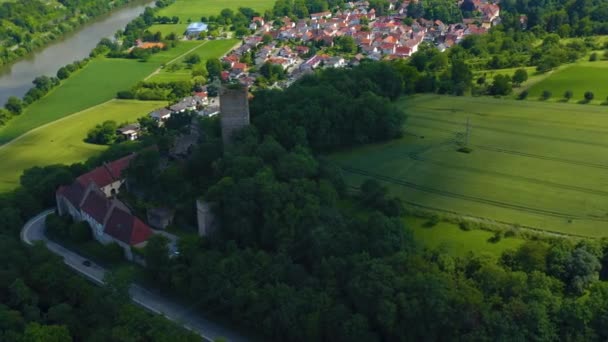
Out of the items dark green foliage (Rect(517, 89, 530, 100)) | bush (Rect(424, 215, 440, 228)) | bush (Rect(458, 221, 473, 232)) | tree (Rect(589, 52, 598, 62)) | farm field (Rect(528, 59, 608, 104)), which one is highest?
tree (Rect(589, 52, 598, 62))

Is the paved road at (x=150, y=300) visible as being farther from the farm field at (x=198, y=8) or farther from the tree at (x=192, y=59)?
the farm field at (x=198, y=8)

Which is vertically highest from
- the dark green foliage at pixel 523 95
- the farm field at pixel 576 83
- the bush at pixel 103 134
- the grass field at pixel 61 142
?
the farm field at pixel 576 83

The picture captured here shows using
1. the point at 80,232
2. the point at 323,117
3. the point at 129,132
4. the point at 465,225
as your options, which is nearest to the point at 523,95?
the point at 323,117

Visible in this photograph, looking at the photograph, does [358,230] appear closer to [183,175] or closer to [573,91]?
[183,175]

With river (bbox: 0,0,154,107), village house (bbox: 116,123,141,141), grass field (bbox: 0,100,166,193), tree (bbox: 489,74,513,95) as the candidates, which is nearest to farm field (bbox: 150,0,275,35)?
river (bbox: 0,0,154,107)

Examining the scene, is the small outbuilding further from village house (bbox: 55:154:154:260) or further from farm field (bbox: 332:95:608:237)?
village house (bbox: 55:154:154:260)

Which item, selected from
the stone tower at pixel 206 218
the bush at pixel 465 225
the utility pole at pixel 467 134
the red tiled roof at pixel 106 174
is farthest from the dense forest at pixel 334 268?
the utility pole at pixel 467 134

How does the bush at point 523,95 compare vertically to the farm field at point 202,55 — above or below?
above
